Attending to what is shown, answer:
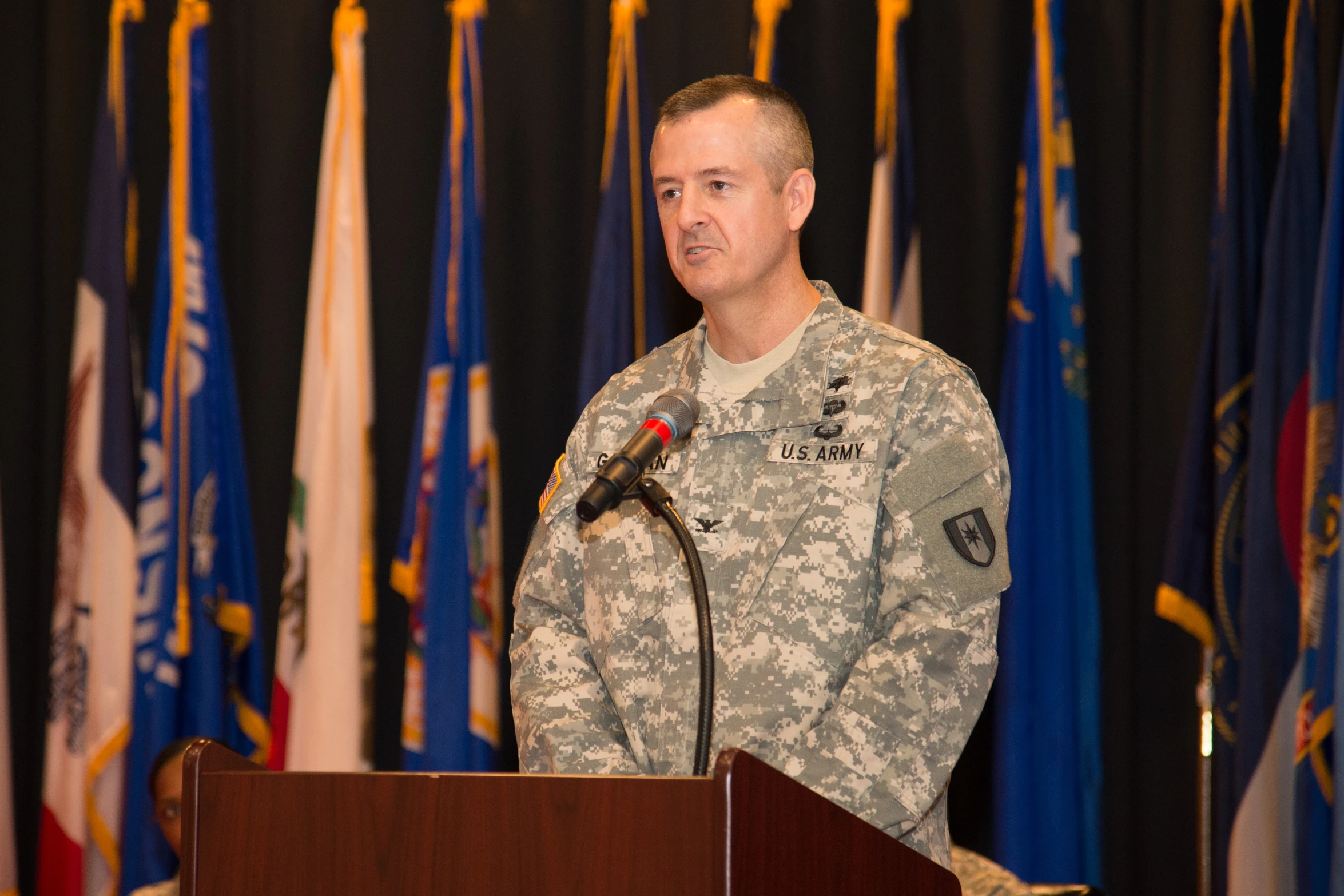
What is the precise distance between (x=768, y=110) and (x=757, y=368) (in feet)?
1.31

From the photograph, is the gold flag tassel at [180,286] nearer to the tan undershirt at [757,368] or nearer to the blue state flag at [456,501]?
the blue state flag at [456,501]

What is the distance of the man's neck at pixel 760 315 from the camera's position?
198 cm

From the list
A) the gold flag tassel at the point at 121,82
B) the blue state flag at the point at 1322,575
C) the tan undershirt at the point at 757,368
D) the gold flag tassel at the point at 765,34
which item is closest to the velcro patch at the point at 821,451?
the tan undershirt at the point at 757,368

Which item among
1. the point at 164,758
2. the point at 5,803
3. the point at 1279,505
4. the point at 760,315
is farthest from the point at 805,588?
the point at 5,803

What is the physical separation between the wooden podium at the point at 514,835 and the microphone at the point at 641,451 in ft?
1.16

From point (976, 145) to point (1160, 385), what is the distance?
0.74 metres

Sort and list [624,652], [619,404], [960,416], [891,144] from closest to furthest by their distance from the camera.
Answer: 1. [960,416]
2. [624,652]
3. [619,404]
4. [891,144]

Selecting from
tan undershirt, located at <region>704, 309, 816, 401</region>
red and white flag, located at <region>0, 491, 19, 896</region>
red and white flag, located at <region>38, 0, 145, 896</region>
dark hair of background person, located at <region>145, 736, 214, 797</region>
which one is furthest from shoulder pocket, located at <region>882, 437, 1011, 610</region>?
red and white flag, located at <region>0, 491, 19, 896</region>

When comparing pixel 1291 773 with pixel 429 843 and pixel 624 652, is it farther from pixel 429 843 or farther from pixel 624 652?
pixel 429 843

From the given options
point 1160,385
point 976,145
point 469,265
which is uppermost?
point 976,145

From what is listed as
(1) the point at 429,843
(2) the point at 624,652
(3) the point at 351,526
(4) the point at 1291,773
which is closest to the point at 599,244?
(3) the point at 351,526

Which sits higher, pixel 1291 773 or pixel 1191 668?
pixel 1191 668

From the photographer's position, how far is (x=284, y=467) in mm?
3533

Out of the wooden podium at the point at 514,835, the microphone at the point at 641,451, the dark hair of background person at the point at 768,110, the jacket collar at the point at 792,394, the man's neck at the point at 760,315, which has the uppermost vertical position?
the dark hair of background person at the point at 768,110
